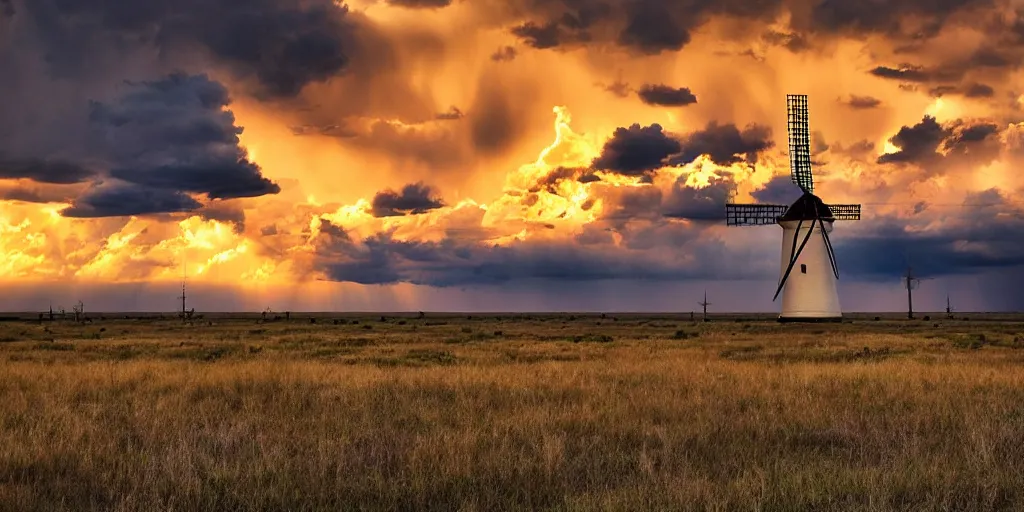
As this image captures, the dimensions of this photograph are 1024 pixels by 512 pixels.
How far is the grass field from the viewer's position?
9383 millimetres

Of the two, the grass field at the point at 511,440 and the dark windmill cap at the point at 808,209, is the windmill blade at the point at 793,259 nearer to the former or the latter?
the dark windmill cap at the point at 808,209

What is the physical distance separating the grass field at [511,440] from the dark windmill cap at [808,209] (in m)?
67.1

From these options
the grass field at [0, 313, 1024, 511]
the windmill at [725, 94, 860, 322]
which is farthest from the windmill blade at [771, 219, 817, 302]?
the grass field at [0, 313, 1024, 511]

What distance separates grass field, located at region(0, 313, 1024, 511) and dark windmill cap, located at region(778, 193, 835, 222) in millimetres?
67070

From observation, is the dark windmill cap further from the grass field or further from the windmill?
the grass field

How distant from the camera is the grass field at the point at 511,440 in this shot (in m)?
9.38

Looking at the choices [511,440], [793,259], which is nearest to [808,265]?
[793,259]

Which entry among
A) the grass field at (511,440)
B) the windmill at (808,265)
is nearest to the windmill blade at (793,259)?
Result: the windmill at (808,265)

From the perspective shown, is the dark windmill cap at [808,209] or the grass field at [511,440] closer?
the grass field at [511,440]

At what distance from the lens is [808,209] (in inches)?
3462

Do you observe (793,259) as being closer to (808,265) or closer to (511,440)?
(808,265)

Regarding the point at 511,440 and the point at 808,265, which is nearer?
the point at 511,440

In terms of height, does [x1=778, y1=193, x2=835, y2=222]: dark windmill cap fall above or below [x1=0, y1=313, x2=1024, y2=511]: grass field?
above

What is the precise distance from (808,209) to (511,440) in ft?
270
